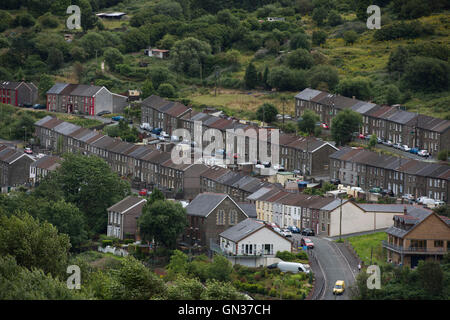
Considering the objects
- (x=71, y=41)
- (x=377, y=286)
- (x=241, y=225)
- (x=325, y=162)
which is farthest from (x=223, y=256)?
(x=71, y=41)

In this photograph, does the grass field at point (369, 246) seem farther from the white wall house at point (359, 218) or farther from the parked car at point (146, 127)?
the parked car at point (146, 127)

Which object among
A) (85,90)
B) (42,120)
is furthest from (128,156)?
(85,90)

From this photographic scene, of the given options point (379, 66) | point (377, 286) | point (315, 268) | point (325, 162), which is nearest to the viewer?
point (377, 286)

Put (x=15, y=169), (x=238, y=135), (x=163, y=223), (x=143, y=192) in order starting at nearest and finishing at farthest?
(x=163, y=223) → (x=143, y=192) → (x=238, y=135) → (x=15, y=169)

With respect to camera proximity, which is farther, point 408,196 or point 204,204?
point 408,196

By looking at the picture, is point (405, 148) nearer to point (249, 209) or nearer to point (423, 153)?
point (423, 153)

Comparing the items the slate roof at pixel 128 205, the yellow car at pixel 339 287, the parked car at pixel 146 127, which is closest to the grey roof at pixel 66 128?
the parked car at pixel 146 127

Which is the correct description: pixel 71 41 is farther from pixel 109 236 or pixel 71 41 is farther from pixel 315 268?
pixel 315 268
